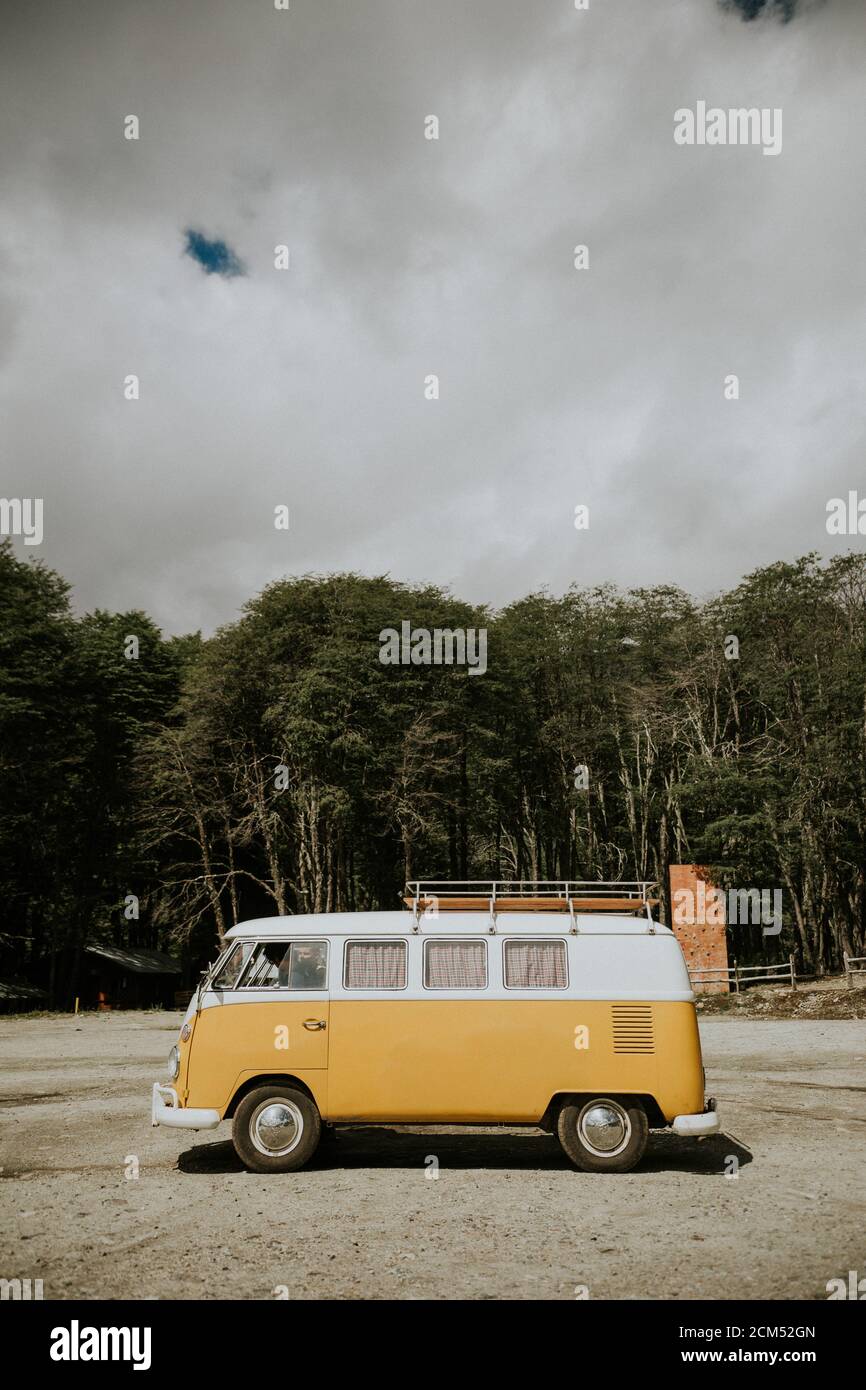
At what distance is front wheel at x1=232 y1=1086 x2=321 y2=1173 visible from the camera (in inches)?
404

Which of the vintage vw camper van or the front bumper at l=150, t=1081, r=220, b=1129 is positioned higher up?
the vintage vw camper van

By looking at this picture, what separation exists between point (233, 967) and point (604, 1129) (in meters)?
4.15

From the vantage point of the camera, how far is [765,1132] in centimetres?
1255

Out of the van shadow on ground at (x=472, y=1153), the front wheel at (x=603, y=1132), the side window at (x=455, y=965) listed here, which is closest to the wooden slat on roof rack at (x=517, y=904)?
the side window at (x=455, y=965)

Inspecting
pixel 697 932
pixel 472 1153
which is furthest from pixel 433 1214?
pixel 697 932

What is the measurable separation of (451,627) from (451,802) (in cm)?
735

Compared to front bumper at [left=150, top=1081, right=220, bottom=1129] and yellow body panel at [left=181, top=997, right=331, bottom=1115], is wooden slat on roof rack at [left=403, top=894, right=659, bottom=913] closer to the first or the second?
yellow body panel at [left=181, top=997, right=331, bottom=1115]

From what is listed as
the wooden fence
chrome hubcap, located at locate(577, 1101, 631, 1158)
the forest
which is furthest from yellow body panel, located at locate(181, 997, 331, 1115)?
the wooden fence

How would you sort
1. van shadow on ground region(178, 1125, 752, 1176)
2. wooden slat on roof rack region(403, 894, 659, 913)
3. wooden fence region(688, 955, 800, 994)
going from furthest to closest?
wooden fence region(688, 955, 800, 994)
wooden slat on roof rack region(403, 894, 659, 913)
van shadow on ground region(178, 1125, 752, 1176)

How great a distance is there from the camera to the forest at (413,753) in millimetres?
37281

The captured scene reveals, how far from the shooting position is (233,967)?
10.7 metres
